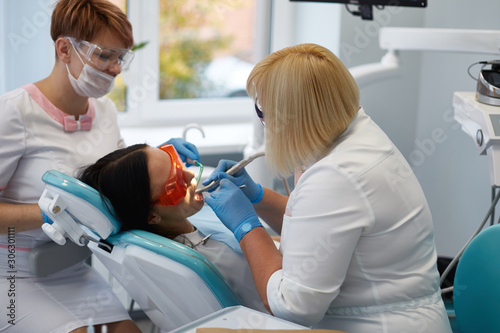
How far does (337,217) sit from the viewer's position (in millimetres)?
1205

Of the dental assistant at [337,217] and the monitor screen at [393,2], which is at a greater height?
the monitor screen at [393,2]

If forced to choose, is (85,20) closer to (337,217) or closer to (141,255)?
(141,255)

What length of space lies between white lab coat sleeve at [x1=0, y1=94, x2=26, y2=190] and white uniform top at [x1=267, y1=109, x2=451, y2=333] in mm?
849

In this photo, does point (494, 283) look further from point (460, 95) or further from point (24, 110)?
point (24, 110)

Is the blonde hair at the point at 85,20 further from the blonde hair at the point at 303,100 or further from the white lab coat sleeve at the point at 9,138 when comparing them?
the blonde hair at the point at 303,100

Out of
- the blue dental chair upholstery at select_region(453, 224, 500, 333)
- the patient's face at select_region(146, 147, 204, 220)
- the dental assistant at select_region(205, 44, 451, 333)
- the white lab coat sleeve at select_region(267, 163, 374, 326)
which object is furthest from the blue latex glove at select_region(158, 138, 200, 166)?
the blue dental chair upholstery at select_region(453, 224, 500, 333)

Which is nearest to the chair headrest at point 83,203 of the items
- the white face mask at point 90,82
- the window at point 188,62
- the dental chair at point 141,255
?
the dental chair at point 141,255

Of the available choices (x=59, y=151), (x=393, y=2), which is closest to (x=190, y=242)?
(x=59, y=151)

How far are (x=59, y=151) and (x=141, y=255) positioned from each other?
1.82 ft

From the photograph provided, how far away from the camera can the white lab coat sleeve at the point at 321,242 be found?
3.96 ft

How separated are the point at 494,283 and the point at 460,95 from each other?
2.79 ft

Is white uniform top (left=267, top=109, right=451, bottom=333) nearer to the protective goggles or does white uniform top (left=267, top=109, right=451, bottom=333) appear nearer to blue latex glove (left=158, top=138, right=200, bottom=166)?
blue latex glove (left=158, top=138, right=200, bottom=166)

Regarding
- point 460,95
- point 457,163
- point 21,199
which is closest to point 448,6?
point 457,163

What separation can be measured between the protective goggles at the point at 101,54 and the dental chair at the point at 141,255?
0.52 m
